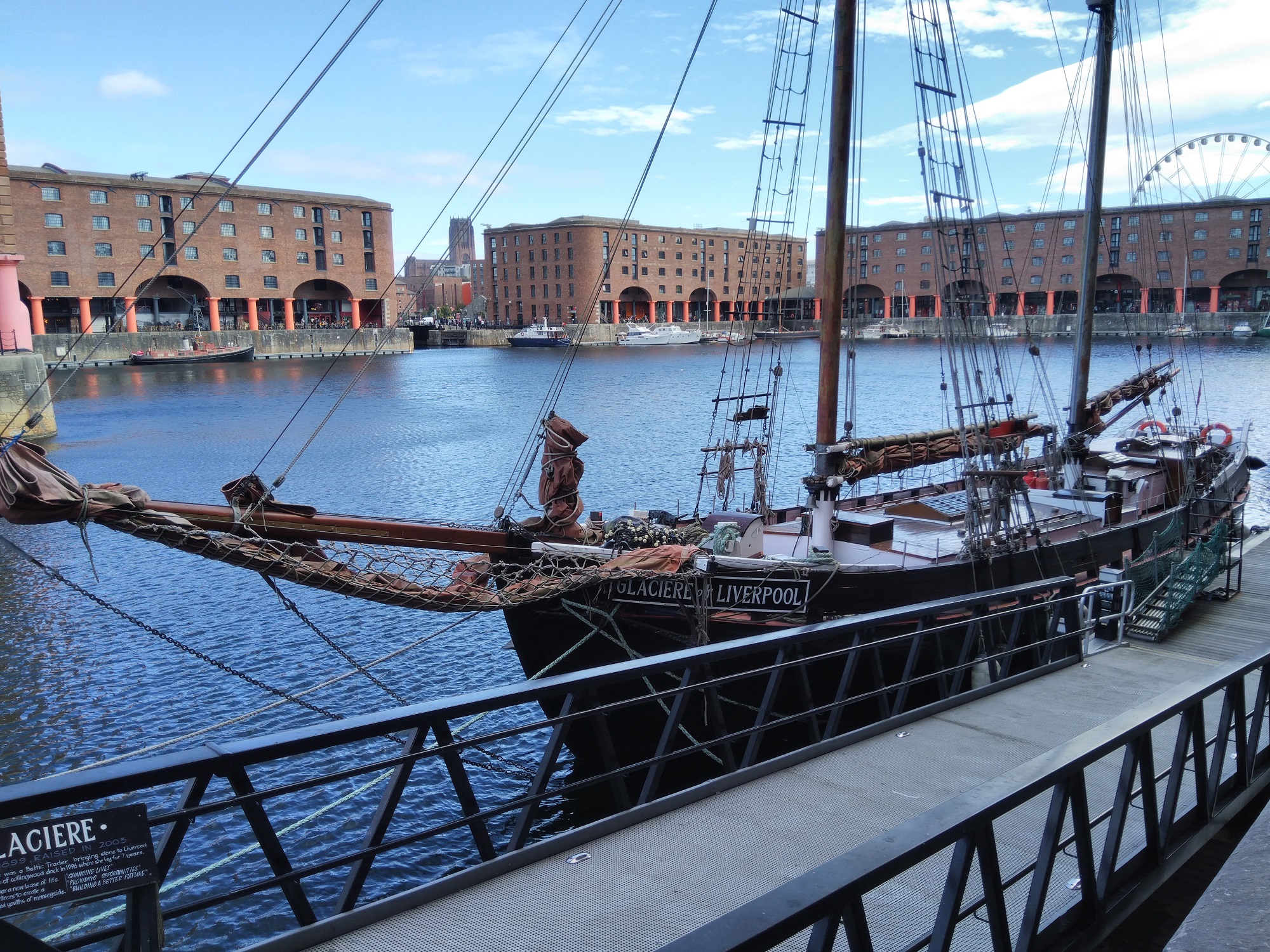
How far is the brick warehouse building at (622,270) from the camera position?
127m

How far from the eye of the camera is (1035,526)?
47.9ft

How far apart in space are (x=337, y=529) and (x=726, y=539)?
16.2 ft

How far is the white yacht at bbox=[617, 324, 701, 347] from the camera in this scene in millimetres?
124625

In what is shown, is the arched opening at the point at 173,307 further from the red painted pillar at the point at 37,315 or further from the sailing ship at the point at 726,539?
the sailing ship at the point at 726,539

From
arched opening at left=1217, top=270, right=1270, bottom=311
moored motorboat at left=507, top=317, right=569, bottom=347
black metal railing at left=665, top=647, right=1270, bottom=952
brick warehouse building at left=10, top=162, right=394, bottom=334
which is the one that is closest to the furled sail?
black metal railing at left=665, top=647, right=1270, bottom=952

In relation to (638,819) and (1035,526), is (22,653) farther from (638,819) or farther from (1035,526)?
(1035,526)

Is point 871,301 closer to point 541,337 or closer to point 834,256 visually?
point 541,337

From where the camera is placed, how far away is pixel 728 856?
4668 millimetres

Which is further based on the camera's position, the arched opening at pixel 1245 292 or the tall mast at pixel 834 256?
the arched opening at pixel 1245 292

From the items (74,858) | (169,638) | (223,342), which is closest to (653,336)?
(223,342)

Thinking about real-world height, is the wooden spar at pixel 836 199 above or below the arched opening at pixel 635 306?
below

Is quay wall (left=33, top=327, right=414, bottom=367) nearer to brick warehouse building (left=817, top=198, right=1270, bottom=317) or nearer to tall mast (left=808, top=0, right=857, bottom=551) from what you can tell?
brick warehouse building (left=817, top=198, right=1270, bottom=317)

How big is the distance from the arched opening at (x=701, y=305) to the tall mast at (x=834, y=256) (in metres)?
126

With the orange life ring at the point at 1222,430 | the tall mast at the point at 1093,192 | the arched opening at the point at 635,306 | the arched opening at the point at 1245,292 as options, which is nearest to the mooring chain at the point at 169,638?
the tall mast at the point at 1093,192
